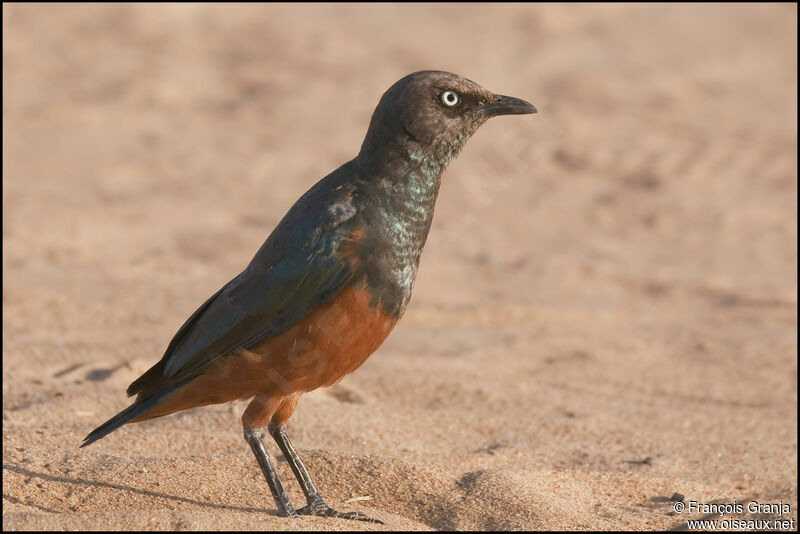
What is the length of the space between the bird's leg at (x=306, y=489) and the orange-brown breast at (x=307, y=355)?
9.3 inches

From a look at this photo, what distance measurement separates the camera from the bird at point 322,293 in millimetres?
4316

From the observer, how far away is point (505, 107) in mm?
4781

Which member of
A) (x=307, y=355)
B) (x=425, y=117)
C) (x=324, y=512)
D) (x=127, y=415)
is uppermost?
(x=425, y=117)

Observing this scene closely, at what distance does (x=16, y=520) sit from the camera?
154 inches

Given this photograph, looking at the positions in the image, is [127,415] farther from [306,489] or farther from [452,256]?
[452,256]

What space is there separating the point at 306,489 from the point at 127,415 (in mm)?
775

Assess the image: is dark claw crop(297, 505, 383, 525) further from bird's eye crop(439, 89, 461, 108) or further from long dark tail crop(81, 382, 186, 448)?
bird's eye crop(439, 89, 461, 108)

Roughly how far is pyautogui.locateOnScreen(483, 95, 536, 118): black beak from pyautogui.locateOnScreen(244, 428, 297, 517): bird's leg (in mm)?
1669

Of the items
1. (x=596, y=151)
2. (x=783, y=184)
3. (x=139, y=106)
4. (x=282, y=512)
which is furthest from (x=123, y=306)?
(x=783, y=184)

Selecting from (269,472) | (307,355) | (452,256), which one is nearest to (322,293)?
(307,355)

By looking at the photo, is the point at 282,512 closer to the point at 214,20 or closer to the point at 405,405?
the point at 405,405

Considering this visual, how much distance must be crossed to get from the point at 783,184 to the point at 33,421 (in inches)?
313

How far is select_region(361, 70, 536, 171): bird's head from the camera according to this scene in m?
4.58

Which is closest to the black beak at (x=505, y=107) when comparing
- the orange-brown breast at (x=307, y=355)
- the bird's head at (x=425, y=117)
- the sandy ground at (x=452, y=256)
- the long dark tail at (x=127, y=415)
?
the bird's head at (x=425, y=117)
